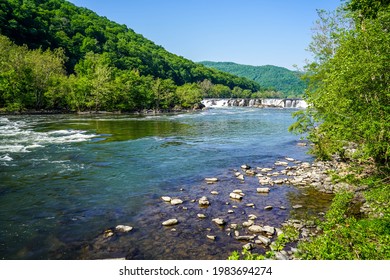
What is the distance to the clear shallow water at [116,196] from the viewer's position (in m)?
9.83

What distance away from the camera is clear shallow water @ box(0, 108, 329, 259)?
9828 millimetres

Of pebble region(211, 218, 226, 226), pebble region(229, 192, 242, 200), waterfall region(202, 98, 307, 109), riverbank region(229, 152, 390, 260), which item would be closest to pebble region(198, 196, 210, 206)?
pebble region(229, 192, 242, 200)

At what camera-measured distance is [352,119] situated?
11062 mm

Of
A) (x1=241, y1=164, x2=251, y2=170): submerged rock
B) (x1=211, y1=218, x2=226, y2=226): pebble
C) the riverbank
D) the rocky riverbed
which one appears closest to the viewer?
the riverbank

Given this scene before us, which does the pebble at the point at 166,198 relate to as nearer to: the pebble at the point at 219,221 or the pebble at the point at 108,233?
the pebble at the point at 219,221

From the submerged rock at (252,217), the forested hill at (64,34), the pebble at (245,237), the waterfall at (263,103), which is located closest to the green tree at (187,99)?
the waterfall at (263,103)

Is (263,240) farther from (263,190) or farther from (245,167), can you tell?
(245,167)

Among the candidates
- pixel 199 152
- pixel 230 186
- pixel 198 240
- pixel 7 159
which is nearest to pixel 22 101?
pixel 7 159

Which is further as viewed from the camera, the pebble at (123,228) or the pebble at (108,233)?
the pebble at (123,228)

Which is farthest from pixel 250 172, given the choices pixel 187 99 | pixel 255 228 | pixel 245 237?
pixel 187 99

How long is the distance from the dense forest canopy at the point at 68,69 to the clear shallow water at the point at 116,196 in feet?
153

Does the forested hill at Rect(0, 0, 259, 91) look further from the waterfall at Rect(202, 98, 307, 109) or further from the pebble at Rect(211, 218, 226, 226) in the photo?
the pebble at Rect(211, 218, 226, 226)

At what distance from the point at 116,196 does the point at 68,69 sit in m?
133

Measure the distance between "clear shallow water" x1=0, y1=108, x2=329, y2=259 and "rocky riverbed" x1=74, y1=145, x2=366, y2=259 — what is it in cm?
5
